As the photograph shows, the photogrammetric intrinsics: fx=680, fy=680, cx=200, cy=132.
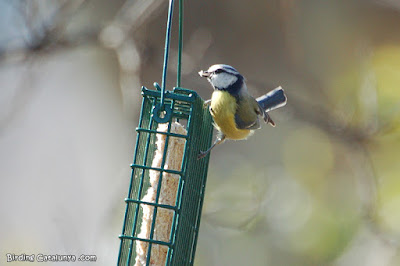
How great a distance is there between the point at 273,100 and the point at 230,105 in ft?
1.89

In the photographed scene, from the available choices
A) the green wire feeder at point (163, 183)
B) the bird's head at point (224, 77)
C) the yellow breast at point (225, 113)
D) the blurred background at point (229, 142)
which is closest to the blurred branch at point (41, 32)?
the blurred background at point (229, 142)

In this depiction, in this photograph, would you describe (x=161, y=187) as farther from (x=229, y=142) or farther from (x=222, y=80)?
(x=229, y=142)

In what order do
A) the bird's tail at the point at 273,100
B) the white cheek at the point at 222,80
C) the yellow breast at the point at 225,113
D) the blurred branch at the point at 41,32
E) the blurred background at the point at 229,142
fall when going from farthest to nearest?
the blurred background at the point at 229,142 < the blurred branch at the point at 41,32 < the bird's tail at the point at 273,100 < the white cheek at the point at 222,80 < the yellow breast at the point at 225,113

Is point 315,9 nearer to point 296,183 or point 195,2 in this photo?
point 195,2

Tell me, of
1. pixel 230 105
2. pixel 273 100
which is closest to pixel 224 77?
pixel 230 105

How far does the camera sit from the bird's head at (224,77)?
4094 mm

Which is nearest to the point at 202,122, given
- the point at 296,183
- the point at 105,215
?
the point at 105,215

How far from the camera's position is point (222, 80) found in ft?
13.7

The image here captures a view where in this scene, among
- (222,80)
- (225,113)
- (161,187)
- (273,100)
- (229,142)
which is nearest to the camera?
(161,187)

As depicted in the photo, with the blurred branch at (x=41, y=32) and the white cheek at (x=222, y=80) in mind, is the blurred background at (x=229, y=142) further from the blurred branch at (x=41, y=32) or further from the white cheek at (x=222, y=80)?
the white cheek at (x=222, y=80)

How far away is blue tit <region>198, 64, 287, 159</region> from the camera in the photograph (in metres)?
4.04

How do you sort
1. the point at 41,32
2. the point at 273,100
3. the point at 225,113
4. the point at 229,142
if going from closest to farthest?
the point at 225,113 → the point at 273,100 → the point at 41,32 → the point at 229,142

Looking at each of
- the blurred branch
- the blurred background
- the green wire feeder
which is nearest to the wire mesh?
the green wire feeder

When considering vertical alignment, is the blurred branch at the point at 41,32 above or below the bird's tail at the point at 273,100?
above
